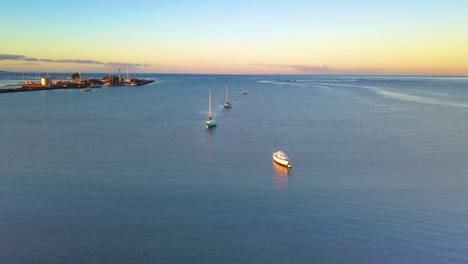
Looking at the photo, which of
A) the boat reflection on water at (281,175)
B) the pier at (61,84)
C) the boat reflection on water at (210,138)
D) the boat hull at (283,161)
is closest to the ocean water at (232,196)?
the boat reflection on water at (281,175)

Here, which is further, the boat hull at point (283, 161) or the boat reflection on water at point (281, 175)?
the boat hull at point (283, 161)

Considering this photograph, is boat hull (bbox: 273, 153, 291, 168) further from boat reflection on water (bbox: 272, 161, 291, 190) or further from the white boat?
boat reflection on water (bbox: 272, 161, 291, 190)

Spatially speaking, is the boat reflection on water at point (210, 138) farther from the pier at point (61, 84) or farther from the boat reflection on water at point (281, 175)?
the pier at point (61, 84)

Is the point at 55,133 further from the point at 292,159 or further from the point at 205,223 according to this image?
the point at 205,223

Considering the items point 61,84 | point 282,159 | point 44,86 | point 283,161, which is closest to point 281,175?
point 283,161

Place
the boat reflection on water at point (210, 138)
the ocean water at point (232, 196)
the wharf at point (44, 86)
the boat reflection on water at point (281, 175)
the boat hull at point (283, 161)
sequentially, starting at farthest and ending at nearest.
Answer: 1. the wharf at point (44, 86)
2. the boat reflection on water at point (210, 138)
3. the boat hull at point (283, 161)
4. the boat reflection on water at point (281, 175)
5. the ocean water at point (232, 196)

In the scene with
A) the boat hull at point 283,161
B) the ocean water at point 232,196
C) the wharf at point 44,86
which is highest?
the wharf at point 44,86

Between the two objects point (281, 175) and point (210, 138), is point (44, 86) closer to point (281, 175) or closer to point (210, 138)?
point (210, 138)

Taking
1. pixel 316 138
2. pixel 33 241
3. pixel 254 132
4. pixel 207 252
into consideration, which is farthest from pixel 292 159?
pixel 33 241
